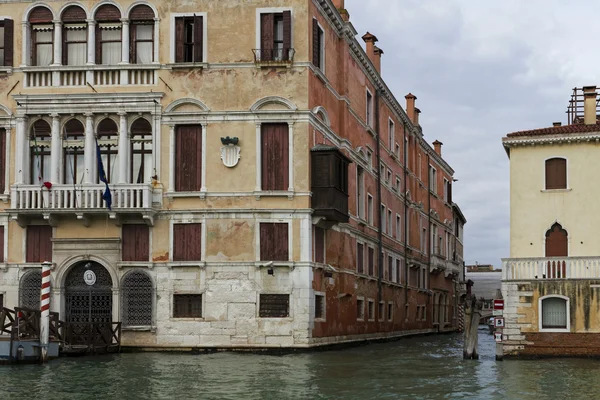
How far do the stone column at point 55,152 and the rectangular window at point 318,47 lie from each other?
8265mm

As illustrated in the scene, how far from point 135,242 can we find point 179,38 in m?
6.47

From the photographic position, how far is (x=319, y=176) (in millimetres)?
31656

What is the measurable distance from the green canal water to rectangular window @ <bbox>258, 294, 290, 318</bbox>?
5.31 ft

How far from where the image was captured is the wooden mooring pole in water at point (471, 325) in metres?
29.0

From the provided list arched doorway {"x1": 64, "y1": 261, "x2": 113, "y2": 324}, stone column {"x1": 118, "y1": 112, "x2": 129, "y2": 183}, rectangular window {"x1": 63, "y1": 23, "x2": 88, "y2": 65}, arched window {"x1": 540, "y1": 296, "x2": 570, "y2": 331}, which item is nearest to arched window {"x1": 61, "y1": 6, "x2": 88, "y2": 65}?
rectangular window {"x1": 63, "y1": 23, "x2": 88, "y2": 65}

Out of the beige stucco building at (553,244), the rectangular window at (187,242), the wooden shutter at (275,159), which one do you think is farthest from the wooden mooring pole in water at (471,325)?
the rectangular window at (187,242)

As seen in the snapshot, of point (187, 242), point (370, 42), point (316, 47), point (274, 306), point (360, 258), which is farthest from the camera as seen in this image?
point (370, 42)

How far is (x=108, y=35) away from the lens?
106 feet

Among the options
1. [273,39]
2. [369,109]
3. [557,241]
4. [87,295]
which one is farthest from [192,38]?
[557,241]

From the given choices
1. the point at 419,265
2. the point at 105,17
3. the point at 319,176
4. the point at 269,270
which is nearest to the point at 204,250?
the point at 269,270

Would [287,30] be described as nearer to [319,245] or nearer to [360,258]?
[319,245]

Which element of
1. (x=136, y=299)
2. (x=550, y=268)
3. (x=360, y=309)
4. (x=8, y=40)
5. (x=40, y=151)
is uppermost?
(x=8, y=40)

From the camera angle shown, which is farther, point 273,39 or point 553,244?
point 273,39

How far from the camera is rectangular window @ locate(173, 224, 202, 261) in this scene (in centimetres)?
3139
